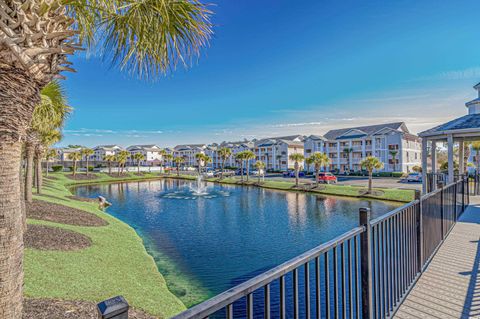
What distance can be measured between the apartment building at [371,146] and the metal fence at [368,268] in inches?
1900

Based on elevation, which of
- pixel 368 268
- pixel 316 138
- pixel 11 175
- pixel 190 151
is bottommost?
pixel 368 268

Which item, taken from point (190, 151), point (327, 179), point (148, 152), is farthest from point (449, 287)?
point (148, 152)

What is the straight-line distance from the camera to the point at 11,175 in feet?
8.84

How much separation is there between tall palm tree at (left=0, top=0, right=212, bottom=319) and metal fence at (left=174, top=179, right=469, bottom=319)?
88.9 inches

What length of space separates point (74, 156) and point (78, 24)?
166 ft

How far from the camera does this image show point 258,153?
7338 cm

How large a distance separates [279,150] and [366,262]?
65.4 m

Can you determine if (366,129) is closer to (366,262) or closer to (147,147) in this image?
(366,262)

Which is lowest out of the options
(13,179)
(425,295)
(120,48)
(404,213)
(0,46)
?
(425,295)

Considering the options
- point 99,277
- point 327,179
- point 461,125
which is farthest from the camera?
point 327,179

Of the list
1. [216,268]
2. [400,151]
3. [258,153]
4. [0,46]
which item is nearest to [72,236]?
[216,268]

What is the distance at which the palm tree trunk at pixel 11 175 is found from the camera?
2.54 metres

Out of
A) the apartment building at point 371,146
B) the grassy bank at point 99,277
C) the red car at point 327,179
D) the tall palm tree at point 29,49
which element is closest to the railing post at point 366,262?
the tall palm tree at point 29,49

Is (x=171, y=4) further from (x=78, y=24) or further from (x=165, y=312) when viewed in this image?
(x=165, y=312)
